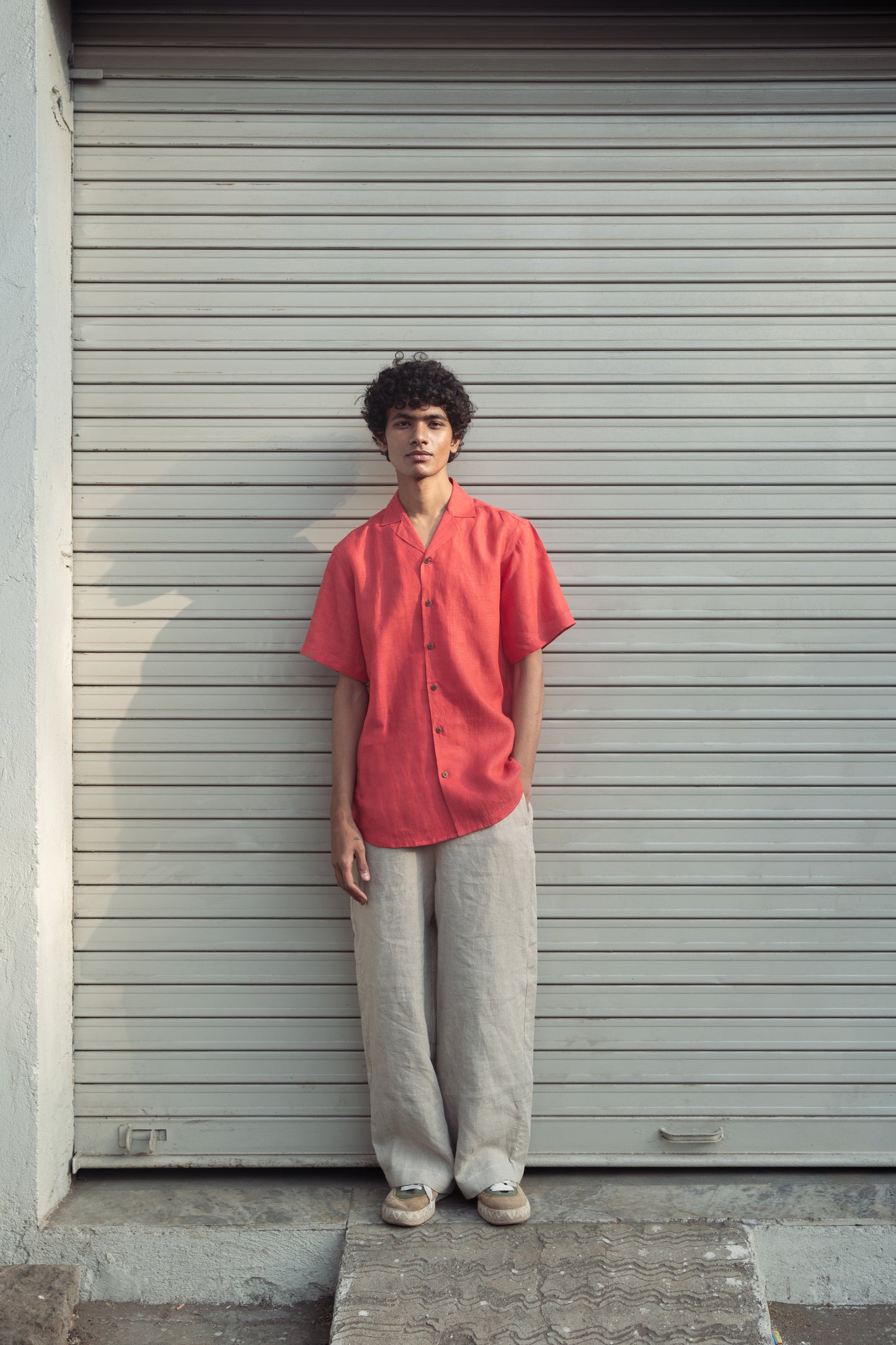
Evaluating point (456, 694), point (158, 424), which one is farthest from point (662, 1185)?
point (158, 424)

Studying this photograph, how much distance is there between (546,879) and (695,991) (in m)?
0.66

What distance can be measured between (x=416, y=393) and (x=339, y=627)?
779 mm

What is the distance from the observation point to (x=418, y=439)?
299 centimetres

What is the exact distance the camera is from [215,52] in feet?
11.0

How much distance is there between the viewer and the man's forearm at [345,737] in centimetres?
310

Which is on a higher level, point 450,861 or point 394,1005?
point 450,861

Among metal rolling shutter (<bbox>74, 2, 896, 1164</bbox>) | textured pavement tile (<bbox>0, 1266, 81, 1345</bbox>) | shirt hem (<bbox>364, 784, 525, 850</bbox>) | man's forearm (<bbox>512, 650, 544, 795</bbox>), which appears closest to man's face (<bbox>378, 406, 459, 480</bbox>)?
→ metal rolling shutter (<bbox>74, 2, 896, 1164</bbox>)

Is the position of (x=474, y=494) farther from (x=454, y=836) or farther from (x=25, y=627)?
(x=25, y=627)

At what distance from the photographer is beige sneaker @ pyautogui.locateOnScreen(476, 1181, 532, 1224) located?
2959 mm

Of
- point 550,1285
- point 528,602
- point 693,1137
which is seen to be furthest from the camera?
point 693,1137

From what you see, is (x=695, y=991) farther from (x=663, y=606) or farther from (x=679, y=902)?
(x=663, y=606)

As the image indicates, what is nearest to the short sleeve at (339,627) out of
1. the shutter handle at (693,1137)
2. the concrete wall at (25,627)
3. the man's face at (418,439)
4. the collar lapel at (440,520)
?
the collar lapel at (440,520)

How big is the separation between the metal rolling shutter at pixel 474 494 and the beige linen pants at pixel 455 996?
0.96 ft

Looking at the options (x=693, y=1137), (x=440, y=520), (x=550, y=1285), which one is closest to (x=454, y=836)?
(x=440, y=520)
